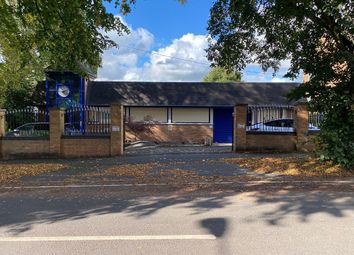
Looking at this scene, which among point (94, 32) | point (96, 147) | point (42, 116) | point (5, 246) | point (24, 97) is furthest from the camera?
point (24, 97)

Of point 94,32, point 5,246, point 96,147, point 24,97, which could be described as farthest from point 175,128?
point 5,246

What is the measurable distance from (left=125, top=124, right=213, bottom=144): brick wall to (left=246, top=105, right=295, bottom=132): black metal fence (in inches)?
415

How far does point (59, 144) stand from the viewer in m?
17.5

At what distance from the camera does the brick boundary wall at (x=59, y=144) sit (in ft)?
57.3

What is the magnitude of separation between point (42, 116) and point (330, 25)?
45.3 feet

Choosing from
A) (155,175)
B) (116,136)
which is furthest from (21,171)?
(116,136)

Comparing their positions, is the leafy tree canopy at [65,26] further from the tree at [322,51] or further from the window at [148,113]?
the window at [148,113]

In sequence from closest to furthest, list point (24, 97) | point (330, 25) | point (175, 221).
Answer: point (175, 221)
point (330, 25)
point (24, 97)

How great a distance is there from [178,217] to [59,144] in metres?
11.8

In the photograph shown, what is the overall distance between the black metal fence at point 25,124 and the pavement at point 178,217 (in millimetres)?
7728

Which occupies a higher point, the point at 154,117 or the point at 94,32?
the point at 94,32

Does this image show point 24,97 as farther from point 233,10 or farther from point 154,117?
point 233,10

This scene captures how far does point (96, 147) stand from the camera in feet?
58.3

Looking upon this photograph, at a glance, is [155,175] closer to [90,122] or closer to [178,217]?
[178,217]
